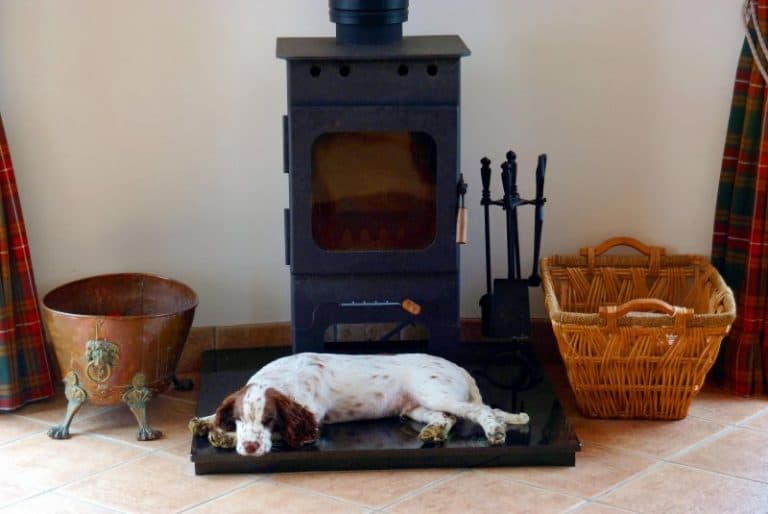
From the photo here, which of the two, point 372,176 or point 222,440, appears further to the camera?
point 372,176

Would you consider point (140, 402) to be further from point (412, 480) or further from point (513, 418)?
point (513, 418)

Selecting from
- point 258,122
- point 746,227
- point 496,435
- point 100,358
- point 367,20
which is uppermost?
point 367,20

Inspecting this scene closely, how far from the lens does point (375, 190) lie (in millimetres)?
2865

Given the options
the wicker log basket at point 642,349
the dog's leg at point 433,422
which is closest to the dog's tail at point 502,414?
the dog's leg at point 433,422

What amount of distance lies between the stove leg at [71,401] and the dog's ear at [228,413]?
400mm

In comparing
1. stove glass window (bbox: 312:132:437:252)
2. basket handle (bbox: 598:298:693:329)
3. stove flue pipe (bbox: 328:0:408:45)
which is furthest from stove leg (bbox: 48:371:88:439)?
basket handle (bbox: 598:298:693:329)

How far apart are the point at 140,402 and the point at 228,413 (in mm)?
323

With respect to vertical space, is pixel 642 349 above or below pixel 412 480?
above

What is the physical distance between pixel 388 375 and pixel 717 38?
4.36ft

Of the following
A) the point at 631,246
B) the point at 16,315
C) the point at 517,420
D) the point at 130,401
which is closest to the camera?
the point at 517,420

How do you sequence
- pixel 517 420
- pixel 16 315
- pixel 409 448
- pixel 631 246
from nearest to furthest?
1. pixel 409 448
2. pixel 517 420
3. pixel 16 315
4. pixel 631 246

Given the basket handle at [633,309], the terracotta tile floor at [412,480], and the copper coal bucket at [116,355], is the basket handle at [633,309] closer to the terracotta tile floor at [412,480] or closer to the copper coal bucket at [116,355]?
the terracotta tile floor at [412,480]

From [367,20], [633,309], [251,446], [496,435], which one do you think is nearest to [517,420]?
[496,435]

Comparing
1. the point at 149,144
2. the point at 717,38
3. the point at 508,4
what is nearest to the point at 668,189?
the point at 717,38
